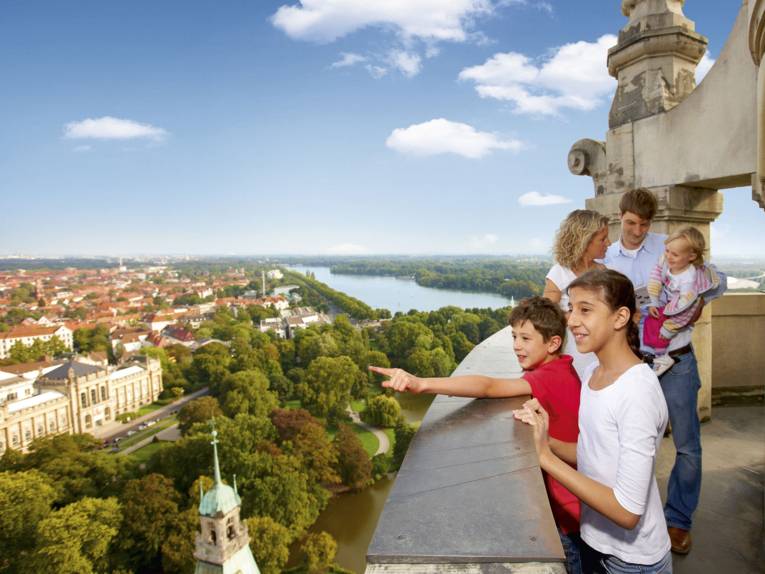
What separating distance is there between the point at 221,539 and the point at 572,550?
13.2 m

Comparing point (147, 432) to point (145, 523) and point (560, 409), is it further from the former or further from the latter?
point (560, 409)

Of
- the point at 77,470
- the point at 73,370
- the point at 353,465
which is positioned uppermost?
the point at 73,370

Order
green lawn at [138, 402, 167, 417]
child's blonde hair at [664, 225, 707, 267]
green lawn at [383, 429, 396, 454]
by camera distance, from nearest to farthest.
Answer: child's blonde hair at [664, 225, 707, 267]
green lawn at [383, 429, 396, 454]
green lawn at [138, 402, 167, 417]

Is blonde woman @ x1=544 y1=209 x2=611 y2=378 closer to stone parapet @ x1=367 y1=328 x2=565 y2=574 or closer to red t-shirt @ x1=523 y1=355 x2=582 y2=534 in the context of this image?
red t-shirt @ x1=523 y1=355 x2=582 y2=534

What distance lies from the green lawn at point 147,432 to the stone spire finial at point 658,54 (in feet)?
98.0

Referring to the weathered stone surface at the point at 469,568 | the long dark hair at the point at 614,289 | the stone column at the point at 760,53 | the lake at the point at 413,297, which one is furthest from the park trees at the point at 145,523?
the lake at the point at 413,297

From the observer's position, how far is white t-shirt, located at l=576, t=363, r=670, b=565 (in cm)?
121

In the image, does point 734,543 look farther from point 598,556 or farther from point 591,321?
point 591,321

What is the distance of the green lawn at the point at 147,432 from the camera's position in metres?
28.3

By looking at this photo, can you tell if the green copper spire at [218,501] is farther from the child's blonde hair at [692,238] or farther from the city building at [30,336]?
the city building at [30,336]

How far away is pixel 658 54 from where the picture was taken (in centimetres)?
343

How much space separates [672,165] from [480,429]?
94.5 inches

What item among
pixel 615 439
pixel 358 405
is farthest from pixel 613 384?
pixel 358 405

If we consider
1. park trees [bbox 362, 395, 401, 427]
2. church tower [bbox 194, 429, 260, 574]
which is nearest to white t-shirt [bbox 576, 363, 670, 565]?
church tower [bbox 194, 429, 260, 574]
